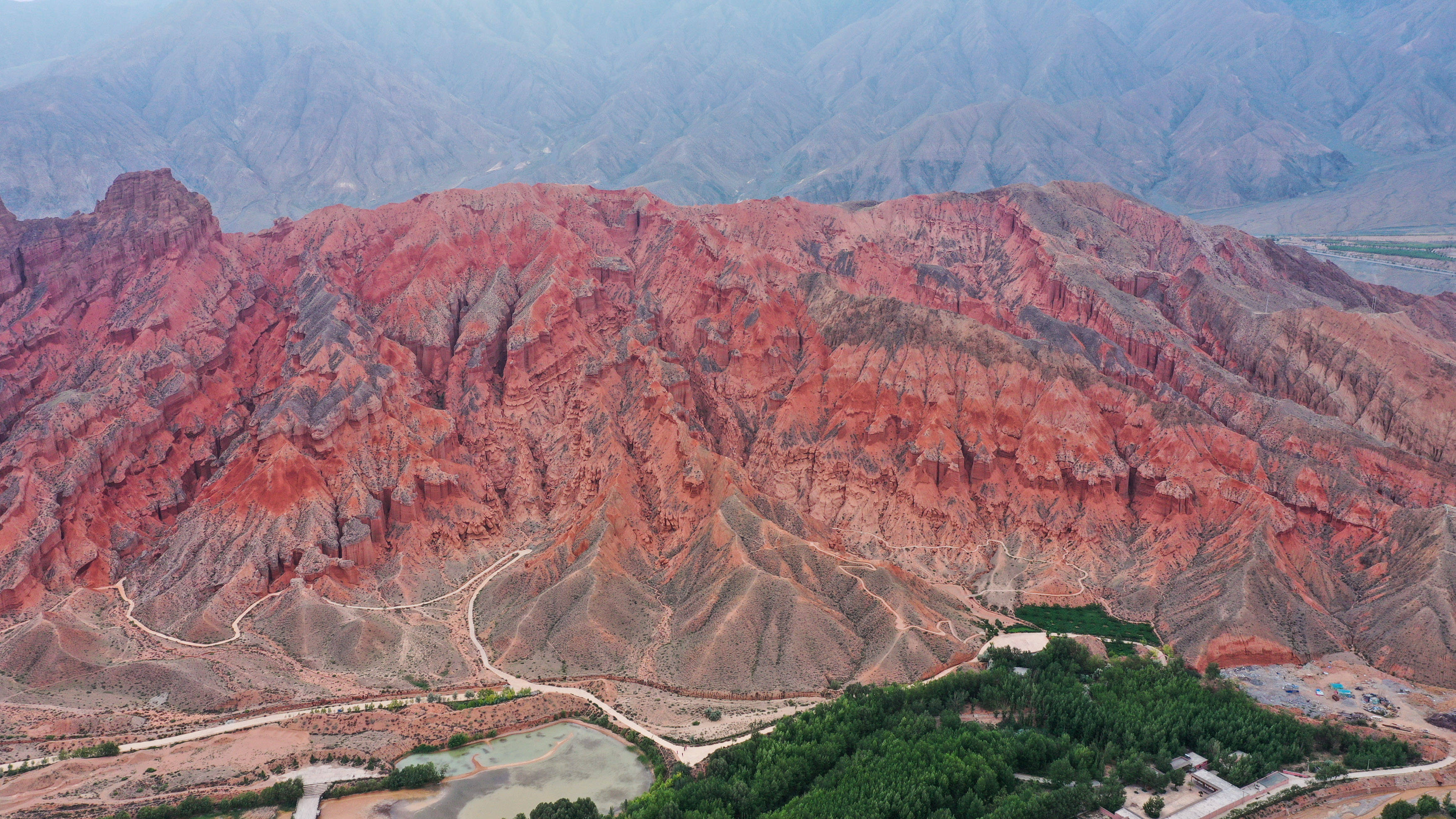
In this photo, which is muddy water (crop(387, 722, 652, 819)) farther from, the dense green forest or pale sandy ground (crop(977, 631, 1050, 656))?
pale sandy ground (crop(977, 631, 1050, 656))

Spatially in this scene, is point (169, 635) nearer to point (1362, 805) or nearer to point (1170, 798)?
point (1170, 798)

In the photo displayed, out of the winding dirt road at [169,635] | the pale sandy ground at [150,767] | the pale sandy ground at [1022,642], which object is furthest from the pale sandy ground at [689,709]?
the winding dirt road at [169,635]

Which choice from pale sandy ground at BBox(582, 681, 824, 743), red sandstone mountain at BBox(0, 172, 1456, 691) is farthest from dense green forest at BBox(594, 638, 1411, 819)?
red sandstone mountain at BBox(0, 172, 1456, 691)

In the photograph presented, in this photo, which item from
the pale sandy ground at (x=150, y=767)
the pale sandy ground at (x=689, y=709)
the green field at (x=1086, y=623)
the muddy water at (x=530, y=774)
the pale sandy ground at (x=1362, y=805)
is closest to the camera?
the pale sandy ground at (x=1362, y=805)

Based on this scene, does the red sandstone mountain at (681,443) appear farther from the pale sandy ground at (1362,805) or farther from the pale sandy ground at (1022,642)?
the pale sandy ground at (1362,805)

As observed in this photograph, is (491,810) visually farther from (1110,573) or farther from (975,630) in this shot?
(1110,573)

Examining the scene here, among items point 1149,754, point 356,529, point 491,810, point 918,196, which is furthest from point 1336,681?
point 918,196
